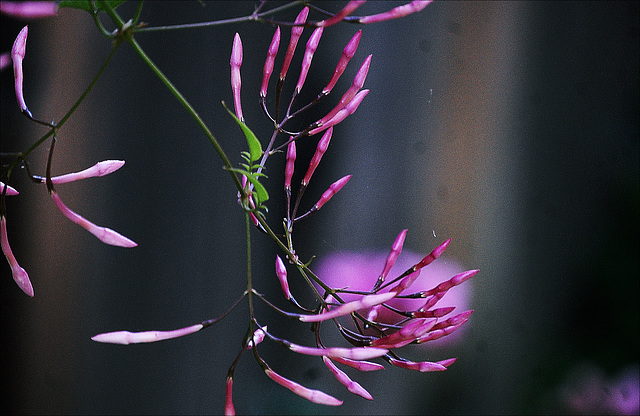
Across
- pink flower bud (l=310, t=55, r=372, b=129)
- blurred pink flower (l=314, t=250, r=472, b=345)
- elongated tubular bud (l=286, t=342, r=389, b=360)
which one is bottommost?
blurred pink flower (l=314, t=250, r=472, b=345)

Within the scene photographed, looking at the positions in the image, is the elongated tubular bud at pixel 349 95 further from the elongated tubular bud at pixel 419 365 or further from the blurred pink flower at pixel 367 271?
the blurred pink flower at pixel 367 271

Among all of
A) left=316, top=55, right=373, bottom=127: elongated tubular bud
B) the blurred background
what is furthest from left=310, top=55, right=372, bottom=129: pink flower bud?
the blurred background

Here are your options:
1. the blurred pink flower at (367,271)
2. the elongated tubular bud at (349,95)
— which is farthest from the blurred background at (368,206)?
the elongated tubular bud at (349,95)

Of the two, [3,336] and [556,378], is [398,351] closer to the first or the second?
[556,378]

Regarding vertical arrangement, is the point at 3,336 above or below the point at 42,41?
below

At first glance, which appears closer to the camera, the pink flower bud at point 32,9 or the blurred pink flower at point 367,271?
the pink flower bud at point 32,9

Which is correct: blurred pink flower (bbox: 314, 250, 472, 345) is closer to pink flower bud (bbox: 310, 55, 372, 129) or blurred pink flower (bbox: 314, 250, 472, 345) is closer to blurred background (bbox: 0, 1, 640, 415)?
blurred background (bbox: 0, 1, 640, 415)

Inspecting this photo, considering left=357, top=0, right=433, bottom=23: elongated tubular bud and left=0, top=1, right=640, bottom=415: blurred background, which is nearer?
left=357, top=0, right=433, bottom=23: elongated tubular bud

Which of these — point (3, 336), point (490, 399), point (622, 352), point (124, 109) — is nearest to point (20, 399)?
point (3, 336)
